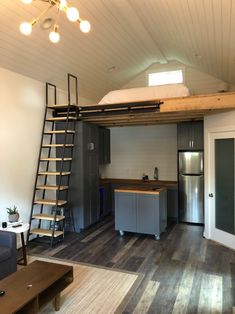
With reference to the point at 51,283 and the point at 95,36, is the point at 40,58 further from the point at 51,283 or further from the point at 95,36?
the point at 51,283

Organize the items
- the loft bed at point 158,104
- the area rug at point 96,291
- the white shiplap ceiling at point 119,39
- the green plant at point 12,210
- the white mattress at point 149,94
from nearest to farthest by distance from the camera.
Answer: the area rug at point 96,291 < the white shiplap ceiling at point 119,39 < the green plant at point 12,210 < the loft bed at point 158,104 < the white mattress at point 149,94

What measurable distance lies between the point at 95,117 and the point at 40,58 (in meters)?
1.43

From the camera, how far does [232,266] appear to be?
3.70 metres

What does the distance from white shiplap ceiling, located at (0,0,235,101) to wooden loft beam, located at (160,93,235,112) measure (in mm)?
783

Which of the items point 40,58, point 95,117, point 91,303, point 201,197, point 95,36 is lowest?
point 91,303

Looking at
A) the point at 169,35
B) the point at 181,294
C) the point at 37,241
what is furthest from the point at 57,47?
the point at 181,294

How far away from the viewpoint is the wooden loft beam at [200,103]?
4.02 m

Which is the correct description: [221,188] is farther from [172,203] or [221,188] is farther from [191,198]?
[172,203]

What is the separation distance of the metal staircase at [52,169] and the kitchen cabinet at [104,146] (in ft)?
4.33

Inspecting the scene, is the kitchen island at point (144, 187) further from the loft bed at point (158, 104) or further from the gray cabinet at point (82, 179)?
the loft bed at point (158, 104)

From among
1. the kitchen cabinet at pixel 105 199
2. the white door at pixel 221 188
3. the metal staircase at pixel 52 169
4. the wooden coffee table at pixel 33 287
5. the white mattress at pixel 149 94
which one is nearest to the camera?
the wooden coffee table at pixel 33 287

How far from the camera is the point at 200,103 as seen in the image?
4160 mm

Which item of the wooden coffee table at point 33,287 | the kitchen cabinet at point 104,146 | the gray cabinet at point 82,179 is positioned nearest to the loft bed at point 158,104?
the gray cabinet at point 82,179

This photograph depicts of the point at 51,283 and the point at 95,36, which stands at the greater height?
the point at 95,36
